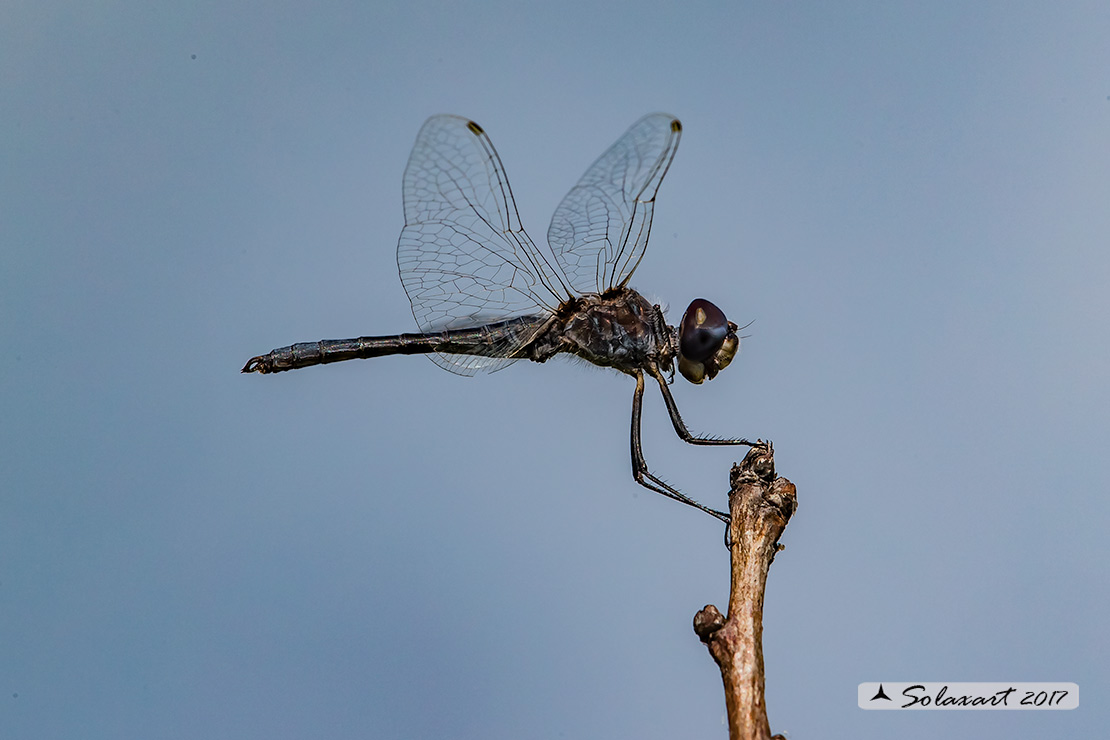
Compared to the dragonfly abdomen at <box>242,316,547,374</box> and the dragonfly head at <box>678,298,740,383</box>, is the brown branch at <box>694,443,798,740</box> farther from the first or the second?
the dragonfly abdomen at <box>242,316,547,374</box>

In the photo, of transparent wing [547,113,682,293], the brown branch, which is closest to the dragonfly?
transparent wing [547,113,682,293]

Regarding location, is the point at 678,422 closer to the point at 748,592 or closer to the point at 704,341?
the point at 704,341

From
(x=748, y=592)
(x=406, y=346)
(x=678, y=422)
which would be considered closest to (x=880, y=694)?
(x=748, y=592)

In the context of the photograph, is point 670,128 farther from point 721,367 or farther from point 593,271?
point 721,367

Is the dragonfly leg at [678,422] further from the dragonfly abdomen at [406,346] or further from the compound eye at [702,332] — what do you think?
the dragonfly abdomen at [406,346]

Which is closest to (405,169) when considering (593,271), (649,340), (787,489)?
(593,271)
